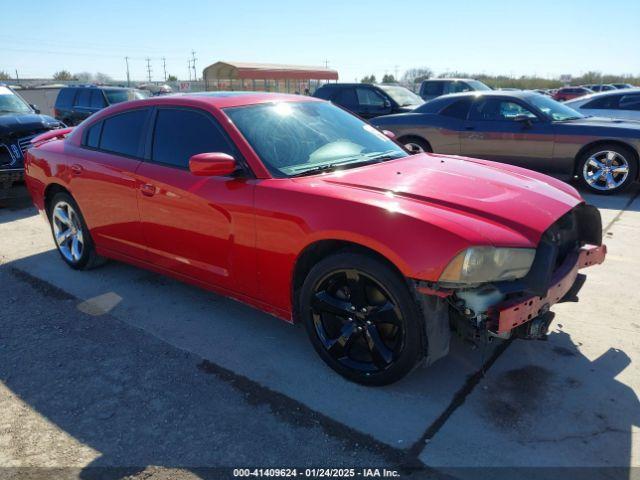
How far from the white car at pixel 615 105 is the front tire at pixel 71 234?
31.9 feet

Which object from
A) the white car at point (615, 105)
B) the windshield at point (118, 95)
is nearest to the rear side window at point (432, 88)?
the white car at point (615, 105)

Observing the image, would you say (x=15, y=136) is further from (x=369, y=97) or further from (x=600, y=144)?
(x=600, y=144)

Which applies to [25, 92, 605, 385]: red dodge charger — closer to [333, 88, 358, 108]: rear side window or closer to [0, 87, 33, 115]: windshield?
[0, 87, 33, 115]: windshield

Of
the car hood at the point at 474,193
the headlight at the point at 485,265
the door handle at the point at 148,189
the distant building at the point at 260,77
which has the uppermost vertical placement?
the distant building at the point at 260,77

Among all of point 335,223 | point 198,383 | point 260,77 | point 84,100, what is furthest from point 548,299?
point 260,77

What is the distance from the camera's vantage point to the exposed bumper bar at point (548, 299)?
2.45m

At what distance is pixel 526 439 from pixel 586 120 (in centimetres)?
714

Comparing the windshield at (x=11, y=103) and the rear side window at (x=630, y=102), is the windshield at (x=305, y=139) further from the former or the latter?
the rear side window at (x=630, y=102)

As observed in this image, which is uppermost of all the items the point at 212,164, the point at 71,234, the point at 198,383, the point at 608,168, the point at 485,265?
the point at 212,164

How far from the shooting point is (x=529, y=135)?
8047mm

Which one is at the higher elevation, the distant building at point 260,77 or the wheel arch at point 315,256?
the distant building at point 260,77

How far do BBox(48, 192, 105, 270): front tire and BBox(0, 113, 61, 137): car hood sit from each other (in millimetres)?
3509

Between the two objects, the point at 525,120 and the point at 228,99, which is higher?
the point at 228,99

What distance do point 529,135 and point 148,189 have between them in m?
6.39
